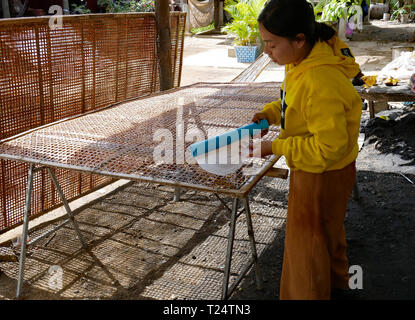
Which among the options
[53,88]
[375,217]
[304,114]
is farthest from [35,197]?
[375,217]

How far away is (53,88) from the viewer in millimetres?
3277

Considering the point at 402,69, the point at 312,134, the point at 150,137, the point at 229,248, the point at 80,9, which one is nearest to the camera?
the point at 312,134

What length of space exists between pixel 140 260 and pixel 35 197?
90cm

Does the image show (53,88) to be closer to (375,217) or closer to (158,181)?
(158,181)

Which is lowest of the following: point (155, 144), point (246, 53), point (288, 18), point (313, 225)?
point (313, 225)

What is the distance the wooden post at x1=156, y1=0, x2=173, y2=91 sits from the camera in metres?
4.14

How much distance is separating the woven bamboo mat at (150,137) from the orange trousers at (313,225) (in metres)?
0.25

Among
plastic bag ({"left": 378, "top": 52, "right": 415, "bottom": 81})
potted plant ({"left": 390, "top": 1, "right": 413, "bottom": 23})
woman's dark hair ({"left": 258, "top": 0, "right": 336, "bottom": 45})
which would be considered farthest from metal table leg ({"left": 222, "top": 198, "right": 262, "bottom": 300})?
potted plant ({"left": 390, "top": 1, "right": 413, "bottom": 23})

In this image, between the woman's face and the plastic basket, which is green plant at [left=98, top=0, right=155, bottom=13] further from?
the woman's face

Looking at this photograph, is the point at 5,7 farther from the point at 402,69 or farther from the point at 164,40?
the point at 402,69

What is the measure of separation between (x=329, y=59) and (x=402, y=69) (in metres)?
4.36

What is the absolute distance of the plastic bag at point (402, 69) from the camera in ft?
18.0

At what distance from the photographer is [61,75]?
3.34 m

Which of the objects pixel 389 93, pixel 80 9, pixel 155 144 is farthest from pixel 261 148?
pixel 80 9
